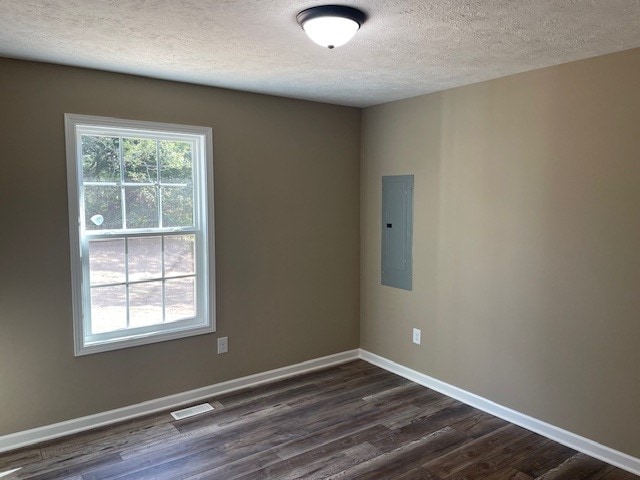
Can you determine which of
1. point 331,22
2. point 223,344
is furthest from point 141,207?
point 331,22

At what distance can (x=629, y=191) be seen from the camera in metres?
2.54

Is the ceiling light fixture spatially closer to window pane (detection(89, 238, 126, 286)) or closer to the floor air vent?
window pane (detection(89, 238, 126, 286))

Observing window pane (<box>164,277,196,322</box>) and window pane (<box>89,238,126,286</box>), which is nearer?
window pane (<box>89,238,126,286</box>)

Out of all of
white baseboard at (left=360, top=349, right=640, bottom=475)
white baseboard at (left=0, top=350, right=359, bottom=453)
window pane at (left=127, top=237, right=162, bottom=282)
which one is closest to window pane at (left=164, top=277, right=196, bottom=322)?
window pane at (left=127, top=237, right=162, bottom=282)

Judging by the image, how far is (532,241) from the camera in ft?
9.84

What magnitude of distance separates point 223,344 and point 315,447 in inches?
45.0

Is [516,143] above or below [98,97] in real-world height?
below

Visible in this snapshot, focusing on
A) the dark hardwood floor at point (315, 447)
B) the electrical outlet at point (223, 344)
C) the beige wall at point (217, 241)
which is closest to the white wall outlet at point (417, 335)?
the dark hardwood floor at point (315, 447)

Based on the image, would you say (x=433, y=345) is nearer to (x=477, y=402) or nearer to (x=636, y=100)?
(x=477, y=402)

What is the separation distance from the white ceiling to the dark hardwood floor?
231 centimetres

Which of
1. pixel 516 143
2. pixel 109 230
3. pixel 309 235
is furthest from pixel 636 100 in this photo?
pixel 109 230

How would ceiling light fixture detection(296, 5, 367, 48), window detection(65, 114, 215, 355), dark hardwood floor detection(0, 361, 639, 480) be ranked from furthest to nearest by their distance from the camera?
window detection(65, 114, 215, 355) < dark hardwood floor detection(0, 361, 639, 480) < ceiling light fixture detection(296, 5, 367, 48)

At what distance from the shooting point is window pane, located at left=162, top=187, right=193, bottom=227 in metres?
3.35

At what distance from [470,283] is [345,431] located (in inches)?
53.9
